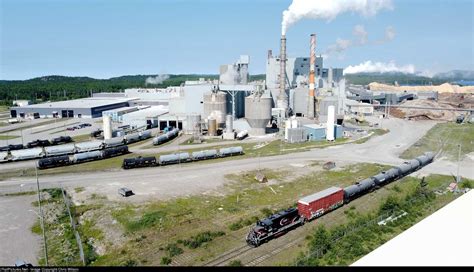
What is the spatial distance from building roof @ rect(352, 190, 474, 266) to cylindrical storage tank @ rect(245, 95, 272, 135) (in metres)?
60.1

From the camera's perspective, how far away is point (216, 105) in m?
79.1

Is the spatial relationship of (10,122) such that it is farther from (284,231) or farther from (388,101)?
→ (388,101)

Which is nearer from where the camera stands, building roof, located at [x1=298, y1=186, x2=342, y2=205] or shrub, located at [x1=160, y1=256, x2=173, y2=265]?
shrub, located at [x1=160, y1=256, x2=173, y2=265]

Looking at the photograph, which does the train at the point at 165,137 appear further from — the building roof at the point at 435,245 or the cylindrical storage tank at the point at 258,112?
the building roof at the point at 435,245

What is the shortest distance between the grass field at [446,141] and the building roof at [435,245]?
43.9 m

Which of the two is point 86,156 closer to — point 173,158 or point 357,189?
point 173,158

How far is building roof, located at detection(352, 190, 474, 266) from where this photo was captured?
1155 cm

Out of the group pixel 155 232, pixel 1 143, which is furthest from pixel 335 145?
pixel 1 143

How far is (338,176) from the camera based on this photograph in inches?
1767

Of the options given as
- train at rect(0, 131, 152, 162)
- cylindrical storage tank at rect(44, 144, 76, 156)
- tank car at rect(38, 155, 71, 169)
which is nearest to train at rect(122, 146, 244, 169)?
tank car at rect(38, 155, 71, 169)

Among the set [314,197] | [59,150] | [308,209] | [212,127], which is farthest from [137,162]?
[308,209]

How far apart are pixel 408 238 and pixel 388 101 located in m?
122

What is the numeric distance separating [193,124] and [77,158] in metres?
26.9

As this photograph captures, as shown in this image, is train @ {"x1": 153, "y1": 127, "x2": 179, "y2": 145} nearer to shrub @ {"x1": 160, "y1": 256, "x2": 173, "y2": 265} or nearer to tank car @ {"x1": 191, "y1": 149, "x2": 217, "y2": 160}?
tank car @ {"x1": 191, "y1": 149, "x2": 217, "y2": 160}
